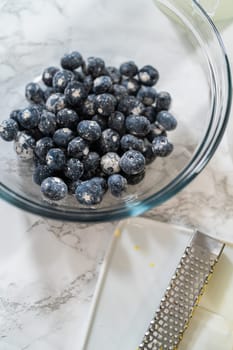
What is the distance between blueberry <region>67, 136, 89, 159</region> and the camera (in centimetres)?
88

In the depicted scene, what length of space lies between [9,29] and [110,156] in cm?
36

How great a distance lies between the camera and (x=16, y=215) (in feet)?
3.15

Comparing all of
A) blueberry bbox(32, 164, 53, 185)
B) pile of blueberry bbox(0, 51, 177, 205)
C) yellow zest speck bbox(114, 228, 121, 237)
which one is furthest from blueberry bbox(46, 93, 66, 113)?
yellow zest speck bbox(114, 228, 121, 237)

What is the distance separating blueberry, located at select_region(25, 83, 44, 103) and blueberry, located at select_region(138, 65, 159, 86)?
18 cm

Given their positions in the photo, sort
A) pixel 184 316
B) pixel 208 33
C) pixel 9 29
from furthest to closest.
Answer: pixel 9 29
pixel 208 33
pixel 184 316

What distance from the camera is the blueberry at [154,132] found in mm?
940

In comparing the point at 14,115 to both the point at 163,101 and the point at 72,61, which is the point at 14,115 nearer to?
the point at 72,61

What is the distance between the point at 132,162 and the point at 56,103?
171mm

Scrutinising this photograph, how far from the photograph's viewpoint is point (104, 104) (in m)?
0.90

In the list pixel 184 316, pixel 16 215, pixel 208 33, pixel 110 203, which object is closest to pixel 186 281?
pixel 184 316

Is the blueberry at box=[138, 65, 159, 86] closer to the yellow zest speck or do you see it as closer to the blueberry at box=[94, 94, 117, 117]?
the blueberry at box=[94, 94, 117, 117]

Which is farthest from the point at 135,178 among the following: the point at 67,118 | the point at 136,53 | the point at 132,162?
the point at 136,53

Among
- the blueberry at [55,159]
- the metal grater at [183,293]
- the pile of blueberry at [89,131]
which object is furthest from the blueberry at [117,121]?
the metal grater at [183,293]

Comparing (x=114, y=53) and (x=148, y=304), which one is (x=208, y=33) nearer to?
(x=114, y=53)
